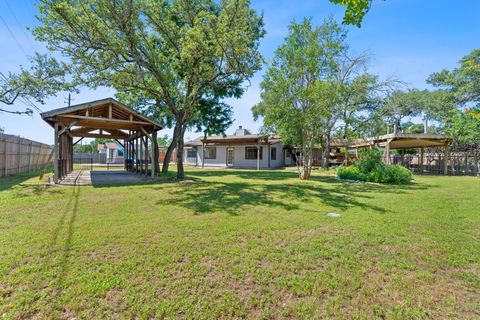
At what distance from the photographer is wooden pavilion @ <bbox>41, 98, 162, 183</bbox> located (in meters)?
9.45

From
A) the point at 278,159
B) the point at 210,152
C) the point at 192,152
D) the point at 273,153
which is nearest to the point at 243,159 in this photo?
the point at 273,153

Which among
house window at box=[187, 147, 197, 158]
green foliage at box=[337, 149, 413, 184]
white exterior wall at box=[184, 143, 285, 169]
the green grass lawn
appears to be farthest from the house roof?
the green grass lawn

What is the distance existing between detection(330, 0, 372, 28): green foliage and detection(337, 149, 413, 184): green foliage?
31.0ft

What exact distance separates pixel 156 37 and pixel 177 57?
208 centimetres

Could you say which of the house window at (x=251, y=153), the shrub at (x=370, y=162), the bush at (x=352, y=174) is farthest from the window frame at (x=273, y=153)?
the shrub at (x=370, y=162)

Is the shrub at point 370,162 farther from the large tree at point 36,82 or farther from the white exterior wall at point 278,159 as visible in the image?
the large tree at point 36,82

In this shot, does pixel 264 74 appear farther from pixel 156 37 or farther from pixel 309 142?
pixel 156 37

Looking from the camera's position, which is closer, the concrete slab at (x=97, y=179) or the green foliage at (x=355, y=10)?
the green foliage at (x=355, y=10)

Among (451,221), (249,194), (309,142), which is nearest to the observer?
(451,221)

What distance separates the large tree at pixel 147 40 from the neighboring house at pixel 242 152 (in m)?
10.1

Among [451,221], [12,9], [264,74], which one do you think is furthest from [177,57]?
[451,221]

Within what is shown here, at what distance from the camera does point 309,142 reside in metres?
12.1

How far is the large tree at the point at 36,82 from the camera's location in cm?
1098

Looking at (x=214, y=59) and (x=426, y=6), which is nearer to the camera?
(x=426, y=6)
